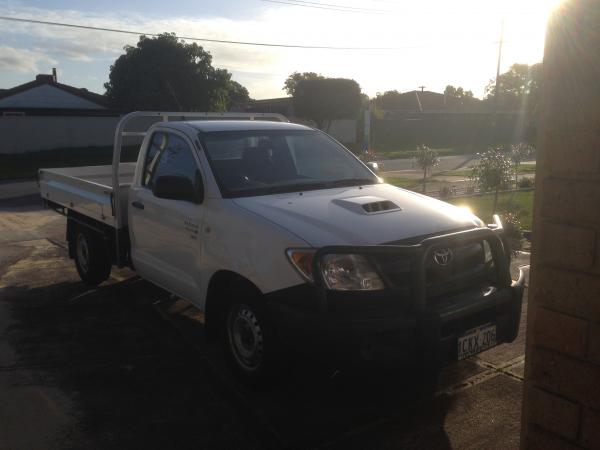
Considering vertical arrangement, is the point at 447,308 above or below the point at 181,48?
below

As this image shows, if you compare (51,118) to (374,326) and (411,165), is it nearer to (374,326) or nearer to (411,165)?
(411,165)

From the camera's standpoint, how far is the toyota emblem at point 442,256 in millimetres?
3963

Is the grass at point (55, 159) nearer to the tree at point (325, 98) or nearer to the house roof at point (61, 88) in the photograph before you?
the house roof at point (61, 88)

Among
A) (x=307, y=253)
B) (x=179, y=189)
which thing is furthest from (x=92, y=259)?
(x=307, y=253)

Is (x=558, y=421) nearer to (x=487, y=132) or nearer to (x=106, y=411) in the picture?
(x=106, y=411)

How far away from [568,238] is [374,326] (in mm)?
2277

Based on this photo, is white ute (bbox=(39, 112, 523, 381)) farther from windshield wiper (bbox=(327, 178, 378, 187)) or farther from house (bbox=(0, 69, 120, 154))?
house (bbox=(0, 69, 120, 154))

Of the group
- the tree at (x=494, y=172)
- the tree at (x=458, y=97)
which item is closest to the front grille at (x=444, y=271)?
the tree at (x=494, y=172)

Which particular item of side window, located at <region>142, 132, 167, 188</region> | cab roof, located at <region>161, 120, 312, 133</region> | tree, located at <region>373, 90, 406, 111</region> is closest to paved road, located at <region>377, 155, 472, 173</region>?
cab roof, located at <region>161, 120, 312, 133</region>

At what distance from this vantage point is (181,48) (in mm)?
35969

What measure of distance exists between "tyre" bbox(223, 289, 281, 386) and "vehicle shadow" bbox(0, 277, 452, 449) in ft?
0.49

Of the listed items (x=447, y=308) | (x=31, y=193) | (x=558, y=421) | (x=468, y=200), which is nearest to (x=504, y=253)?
(x=447, y=308)

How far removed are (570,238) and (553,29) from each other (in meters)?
0.46

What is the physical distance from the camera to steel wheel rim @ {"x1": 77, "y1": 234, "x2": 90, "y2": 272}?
7312mm
